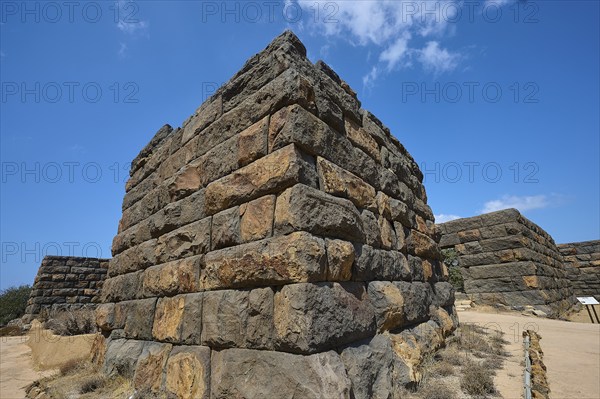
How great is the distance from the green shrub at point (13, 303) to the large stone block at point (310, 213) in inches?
799

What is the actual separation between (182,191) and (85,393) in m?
2.35

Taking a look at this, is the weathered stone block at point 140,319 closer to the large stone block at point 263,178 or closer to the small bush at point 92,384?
the small bush at point 92,384

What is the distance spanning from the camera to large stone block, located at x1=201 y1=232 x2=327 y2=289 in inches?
83.7

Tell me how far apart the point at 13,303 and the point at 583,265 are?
89.3 feet

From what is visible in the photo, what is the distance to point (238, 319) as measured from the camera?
2385mm

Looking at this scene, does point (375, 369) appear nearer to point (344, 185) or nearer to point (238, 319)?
point (238, 319)

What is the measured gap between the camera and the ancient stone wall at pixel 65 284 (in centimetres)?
1270


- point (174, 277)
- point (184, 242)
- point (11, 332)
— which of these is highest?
point (184, 242)

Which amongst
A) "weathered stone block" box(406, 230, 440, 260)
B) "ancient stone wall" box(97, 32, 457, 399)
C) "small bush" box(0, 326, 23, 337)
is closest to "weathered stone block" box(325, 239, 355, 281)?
"ancient stone wall" box(97, 32, 457, 399)

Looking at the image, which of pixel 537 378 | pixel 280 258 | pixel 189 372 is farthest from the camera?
pixel 537 378

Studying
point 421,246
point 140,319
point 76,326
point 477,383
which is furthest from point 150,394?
point 76,326

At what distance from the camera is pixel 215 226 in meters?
2.89

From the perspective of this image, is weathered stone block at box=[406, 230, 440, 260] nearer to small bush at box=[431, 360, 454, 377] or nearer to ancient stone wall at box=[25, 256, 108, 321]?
small bush at box=[431, 360, 454, 377]

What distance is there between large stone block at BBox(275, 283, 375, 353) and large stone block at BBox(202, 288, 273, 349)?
0.11 m
